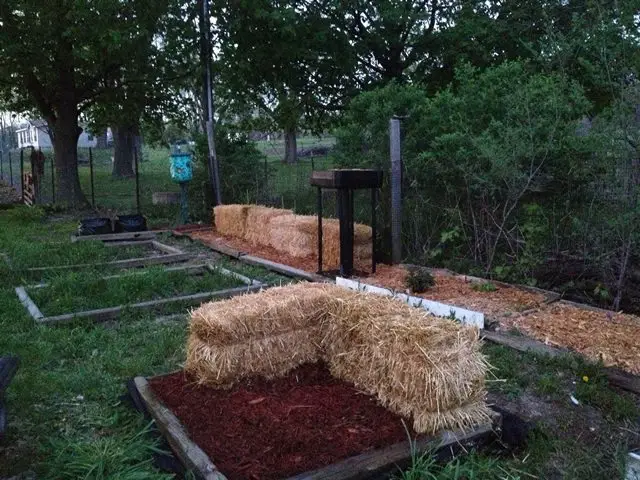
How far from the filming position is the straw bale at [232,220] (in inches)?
408

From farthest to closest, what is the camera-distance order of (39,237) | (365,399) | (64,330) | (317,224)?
(39,237) → (317,224) → (64,330) → (365,399)

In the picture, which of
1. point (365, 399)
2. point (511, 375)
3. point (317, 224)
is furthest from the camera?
point (317, 224)

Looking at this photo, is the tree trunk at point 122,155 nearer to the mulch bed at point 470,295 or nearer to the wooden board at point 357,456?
the mulch bed at point 470,295

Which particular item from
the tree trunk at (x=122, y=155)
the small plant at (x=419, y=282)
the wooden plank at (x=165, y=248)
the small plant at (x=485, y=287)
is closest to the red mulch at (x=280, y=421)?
the small plant at (x=419, y=282)

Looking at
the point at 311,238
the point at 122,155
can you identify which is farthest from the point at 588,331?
the point at 122,155

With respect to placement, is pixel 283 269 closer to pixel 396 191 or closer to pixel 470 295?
pixel 396 191

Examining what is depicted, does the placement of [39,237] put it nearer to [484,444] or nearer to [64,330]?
[64,330]

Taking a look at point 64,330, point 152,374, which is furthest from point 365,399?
point 64,330

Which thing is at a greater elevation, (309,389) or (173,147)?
(173,147)

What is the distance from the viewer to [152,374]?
425 cm

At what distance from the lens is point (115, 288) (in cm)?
645

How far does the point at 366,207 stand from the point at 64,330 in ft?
16.0

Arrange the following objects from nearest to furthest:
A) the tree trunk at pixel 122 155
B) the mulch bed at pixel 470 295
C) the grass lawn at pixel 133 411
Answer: the grass lawn at pixel 133 411 < the mulch bed at pixel 470 295 < the tree trunk at pixel 122 155

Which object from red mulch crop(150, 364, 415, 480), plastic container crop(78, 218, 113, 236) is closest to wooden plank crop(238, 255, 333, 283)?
red mulch crop(150, 364, 415, 480)
